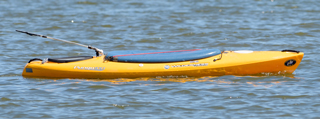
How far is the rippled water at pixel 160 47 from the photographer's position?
807 centimetres


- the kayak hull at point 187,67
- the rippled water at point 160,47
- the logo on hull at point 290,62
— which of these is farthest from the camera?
the logo on hull at point 290,62

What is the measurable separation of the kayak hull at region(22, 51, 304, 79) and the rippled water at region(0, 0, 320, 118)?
0.54 feet

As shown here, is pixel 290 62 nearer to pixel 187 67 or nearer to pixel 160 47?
pixel 187 67

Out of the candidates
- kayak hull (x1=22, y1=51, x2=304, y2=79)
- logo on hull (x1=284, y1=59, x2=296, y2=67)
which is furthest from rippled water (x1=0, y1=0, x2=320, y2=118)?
logo on hull (x1=284, y1=59, x2=296, y2=67)

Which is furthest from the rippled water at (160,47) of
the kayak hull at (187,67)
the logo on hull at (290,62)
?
the logo on hull at (290,62)

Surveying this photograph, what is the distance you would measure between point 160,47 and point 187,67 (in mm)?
4521

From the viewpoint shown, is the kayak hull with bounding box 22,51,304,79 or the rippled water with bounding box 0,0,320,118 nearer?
the rippled water with bounding box 0,0,320,118

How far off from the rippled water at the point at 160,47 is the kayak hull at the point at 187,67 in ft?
0.54

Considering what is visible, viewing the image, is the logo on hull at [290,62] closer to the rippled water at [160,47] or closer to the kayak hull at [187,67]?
the kayak hull at [187,67]

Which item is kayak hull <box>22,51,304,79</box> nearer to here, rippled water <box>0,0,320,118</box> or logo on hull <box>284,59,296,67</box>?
logo on hull <box>284,59,296,67</box>

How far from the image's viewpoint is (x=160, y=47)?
14.3m

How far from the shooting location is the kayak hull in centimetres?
982

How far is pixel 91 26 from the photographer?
18156 mm

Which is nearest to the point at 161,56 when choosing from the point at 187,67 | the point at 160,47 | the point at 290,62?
the point at 187,67
